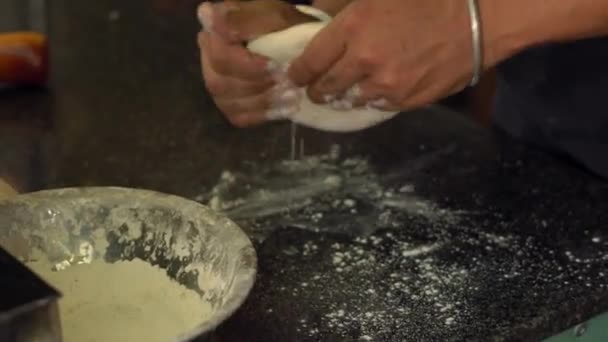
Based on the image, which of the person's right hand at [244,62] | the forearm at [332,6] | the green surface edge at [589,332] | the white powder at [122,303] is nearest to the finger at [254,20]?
the person's right hand at [244,62]

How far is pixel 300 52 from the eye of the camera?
80cm

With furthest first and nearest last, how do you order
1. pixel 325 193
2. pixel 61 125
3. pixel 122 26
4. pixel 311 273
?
pixel 122 26 < pixel 61 125 < pixel 325 193 < pixel 311 273

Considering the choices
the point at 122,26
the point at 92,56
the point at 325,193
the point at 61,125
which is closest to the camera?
the point at 325,193

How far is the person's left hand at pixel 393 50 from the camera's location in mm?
755

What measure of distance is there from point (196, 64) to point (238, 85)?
43 cm

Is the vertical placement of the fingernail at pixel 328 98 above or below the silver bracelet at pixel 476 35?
below

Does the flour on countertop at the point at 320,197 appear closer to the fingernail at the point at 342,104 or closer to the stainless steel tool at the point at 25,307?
the fingernail at the point at 342,104

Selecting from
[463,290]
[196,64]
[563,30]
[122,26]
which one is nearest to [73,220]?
[463,290]

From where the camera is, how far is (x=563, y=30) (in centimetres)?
79

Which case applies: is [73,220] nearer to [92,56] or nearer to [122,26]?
[92,56]

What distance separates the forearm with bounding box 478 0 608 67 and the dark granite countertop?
181 mm

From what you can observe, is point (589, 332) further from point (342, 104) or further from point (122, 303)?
point (122, 303)

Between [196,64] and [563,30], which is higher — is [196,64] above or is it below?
below

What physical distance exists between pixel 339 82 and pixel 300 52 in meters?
0.04
